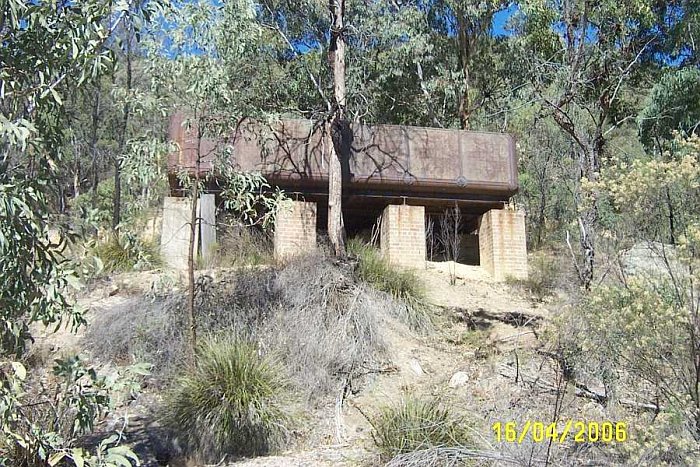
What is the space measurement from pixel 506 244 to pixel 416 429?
7.90m

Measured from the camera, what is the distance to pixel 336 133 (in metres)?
12.5

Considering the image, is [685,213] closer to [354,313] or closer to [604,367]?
[604,367]

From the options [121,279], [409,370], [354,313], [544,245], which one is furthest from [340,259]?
[544,245]

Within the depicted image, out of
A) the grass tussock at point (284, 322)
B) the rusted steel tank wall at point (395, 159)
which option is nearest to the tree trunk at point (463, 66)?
the rusted steel tank wall at point (395, 159)

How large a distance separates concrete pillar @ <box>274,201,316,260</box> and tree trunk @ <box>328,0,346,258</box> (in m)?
0.71

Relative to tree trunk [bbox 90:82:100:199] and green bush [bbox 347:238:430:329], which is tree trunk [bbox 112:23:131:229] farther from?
green bush [bbox 347:238:430:329]

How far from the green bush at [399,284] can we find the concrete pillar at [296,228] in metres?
1.43

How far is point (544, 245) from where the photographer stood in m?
19.2

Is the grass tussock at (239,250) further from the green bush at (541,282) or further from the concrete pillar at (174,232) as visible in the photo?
the green bush at (541,282)

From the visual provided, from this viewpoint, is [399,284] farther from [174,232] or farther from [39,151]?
[39,151]

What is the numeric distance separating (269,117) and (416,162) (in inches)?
209

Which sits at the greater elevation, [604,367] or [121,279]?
[121,279]

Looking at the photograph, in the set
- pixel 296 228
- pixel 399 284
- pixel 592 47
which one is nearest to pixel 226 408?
pixel 399 284

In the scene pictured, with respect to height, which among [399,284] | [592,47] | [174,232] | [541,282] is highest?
[592,47]
